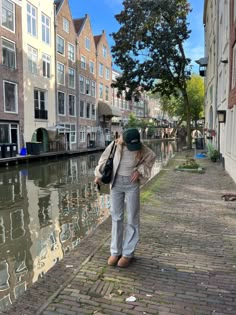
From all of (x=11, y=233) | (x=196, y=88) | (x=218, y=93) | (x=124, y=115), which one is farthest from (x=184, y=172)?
(x=124, y=115)

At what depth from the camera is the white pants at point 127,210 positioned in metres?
3.81

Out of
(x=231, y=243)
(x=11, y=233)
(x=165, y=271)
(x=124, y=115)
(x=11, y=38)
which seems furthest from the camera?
(x=124, y=115)

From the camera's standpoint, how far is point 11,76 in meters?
22.4

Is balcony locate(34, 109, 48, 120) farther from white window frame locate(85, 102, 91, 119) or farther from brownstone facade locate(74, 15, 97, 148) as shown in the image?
white window frame locate(85, 102, 91, 119)

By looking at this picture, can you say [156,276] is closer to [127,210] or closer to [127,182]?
[127,210]

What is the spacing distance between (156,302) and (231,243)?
212 cm

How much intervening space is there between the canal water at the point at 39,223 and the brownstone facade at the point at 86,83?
2227cm

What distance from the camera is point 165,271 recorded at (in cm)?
373

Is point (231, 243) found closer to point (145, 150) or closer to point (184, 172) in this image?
point (145, 150)

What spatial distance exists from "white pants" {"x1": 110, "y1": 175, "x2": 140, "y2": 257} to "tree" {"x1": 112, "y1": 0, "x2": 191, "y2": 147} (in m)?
23.7

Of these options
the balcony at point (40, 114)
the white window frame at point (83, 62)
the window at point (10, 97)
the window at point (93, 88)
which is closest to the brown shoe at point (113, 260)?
the window at point (10, 97)

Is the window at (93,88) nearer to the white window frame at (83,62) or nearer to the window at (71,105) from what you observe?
the white window frame at (83,62)

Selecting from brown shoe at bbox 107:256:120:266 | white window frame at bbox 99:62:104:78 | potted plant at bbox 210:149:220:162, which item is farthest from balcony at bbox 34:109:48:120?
brown shoe at bbox 107:256:120:266

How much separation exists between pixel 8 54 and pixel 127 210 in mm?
21759
